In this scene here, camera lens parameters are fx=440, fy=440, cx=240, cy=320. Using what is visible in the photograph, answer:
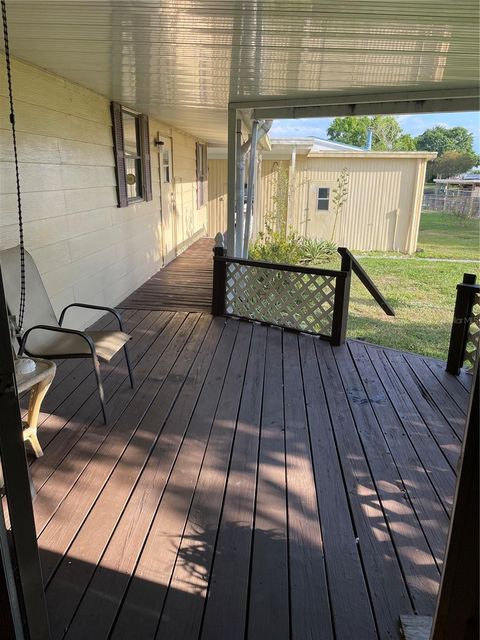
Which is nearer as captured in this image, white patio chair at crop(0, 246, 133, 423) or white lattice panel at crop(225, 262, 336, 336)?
white patio chair at crop(0, 246, 133, 423)

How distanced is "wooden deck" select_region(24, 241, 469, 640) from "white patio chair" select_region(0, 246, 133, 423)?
367mm

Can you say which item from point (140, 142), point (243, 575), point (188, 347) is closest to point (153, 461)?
point (243, 575)

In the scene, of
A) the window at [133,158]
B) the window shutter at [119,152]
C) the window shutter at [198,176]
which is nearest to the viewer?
the window shutter at [119,152]

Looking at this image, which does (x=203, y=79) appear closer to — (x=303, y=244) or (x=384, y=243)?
(x=303, y=244)

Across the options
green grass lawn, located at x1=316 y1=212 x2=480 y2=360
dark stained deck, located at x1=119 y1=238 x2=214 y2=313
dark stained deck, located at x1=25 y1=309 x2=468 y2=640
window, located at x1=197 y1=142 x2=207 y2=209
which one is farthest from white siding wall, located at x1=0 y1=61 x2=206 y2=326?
window, located at x1=197 y1=142 x2=207 y2=209

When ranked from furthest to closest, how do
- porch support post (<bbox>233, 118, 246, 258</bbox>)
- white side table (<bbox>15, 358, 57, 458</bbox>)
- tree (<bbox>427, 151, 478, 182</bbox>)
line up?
tree (<bbox>427, 151, 478, 182</bbox>), porch support post (<bbox>233, 118, 246, 258</bbox>), white side table (<bbox>15, 358, 57, 458</bbox>)

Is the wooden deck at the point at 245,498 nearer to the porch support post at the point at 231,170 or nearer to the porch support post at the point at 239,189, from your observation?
the porch support post at the point at 231,170

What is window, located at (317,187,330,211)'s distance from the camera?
1175cm

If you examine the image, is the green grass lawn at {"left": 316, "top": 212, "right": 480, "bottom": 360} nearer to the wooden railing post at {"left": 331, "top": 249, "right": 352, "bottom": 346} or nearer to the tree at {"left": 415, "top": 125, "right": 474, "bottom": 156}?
the wooden railing post at {"left": 331, "top": 249, "right": 352, "bottom": 346}

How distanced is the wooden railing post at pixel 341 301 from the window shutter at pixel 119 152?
2.75 meters

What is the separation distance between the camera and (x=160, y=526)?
71.0 inches

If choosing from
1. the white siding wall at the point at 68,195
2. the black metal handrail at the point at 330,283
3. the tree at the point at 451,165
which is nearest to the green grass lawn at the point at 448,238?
the black metal handrail at the point at 330,283

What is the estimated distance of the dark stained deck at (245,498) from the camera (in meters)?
1.46

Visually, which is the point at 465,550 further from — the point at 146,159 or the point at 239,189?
the point at 146,159
